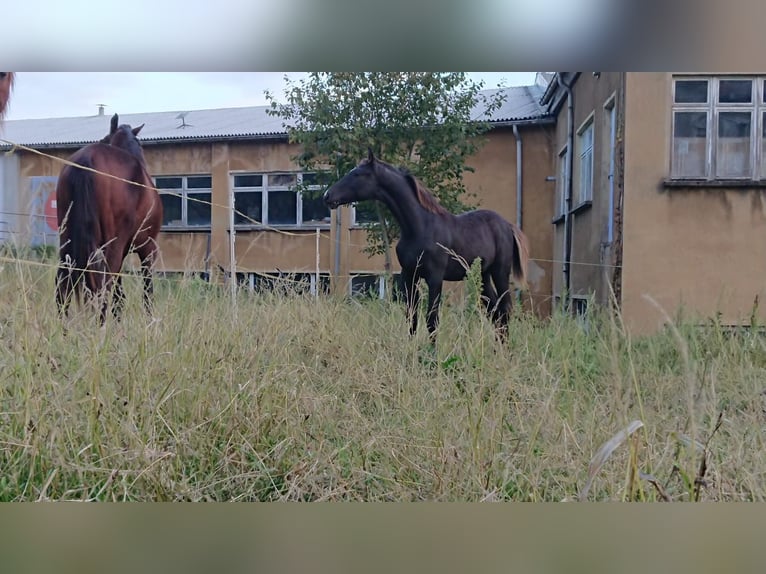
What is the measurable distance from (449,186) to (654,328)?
36.3 inches

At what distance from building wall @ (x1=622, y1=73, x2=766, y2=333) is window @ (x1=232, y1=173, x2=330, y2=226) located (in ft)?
3.87

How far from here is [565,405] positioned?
2158mm

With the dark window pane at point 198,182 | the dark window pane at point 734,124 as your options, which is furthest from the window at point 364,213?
the dark window pane at point 734,124

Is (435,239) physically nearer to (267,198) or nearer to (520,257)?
(520,257)

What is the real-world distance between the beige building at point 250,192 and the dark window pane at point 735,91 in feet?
1.95

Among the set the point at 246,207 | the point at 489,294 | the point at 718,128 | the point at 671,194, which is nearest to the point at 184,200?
the point at 246,207

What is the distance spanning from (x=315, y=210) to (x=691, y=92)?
1440 mm

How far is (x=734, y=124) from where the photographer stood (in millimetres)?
2184

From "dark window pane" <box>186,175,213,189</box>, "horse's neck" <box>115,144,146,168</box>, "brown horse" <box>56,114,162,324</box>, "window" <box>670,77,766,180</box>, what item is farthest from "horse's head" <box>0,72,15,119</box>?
"window" <box>670,77,766,180</box>

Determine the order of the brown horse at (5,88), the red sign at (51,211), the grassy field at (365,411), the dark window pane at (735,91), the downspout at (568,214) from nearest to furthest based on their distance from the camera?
the grassy field at (365,411) < the dark window pane at (735,91) < the brown horse at (5,88) < the downspout at (568,214) < the red sign at (51,211)

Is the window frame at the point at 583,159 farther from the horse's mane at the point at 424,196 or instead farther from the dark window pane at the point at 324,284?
the dark window pane at the point at 324,284

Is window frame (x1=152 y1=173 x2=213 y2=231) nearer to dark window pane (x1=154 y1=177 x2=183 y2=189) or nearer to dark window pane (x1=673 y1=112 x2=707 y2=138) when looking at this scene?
dark window pane (x1=154 y1=177 x2=183 y2=189)

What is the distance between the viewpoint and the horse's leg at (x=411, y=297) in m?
2.49
